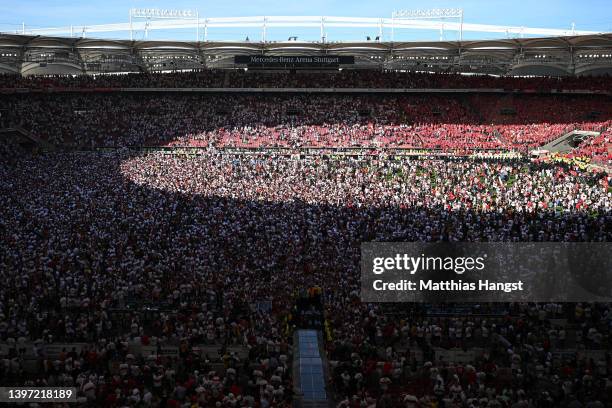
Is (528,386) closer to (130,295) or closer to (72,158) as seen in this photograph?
(130,295)

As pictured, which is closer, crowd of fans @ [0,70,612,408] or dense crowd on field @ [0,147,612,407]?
dense crowd on field @ [0,147,612,407]

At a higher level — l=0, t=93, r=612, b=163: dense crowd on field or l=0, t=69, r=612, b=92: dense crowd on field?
l=0, t=69, r=612, b=92: dense crowd on field

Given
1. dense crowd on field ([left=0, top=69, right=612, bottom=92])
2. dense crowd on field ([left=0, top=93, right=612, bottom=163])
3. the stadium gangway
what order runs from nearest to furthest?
A: the stadium gangway < dense crowd on field ([left=0, top=93, right=612, bottom=163]) < dense crowd on field ([left=0, top=69, right=612, bottom=92])

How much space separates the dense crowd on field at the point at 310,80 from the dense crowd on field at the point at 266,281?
17.4 m

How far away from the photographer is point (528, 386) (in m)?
12.1

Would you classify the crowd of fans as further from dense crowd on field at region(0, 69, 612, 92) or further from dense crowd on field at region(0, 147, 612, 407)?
dense crowd on field at region(0, 69, 612, 92)

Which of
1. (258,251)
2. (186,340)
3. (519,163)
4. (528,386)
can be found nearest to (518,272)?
(528,386)

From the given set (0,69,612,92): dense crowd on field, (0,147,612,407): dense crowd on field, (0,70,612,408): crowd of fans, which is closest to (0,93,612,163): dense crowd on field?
(0,70,612,408): crowd of fans

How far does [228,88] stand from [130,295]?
34.8m

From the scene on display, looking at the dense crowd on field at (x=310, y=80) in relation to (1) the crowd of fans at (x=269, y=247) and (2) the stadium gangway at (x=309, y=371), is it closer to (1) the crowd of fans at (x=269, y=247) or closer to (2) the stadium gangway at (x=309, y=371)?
(1) the crowd of fans at (x=269, y=247)

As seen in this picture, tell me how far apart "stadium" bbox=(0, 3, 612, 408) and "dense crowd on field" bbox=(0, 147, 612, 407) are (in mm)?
85

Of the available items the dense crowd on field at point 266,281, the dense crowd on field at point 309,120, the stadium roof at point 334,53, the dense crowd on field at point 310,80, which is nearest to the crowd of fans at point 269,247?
the dense crowd on field at point 266,281

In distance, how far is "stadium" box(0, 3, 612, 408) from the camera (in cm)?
1266

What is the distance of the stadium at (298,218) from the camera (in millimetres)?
12664
